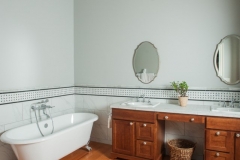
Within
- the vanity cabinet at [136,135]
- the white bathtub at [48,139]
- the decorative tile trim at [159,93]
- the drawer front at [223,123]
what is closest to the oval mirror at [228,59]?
the decorative tile trim at [159,93]

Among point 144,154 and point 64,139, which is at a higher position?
point 64,139

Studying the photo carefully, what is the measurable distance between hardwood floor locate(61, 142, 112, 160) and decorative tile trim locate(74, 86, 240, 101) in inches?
36.4

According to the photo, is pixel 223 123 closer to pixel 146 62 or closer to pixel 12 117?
pixel 146 62

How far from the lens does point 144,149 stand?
9.75 feet

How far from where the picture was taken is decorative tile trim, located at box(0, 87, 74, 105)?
293 centimetres

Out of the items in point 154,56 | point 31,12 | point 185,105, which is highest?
A: point 31,12

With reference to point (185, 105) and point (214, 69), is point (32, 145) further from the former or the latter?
point (214, 69)

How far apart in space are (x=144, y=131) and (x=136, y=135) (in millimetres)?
141

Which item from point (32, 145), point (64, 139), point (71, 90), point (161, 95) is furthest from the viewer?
point (71, 90)

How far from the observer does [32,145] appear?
2.45 metres

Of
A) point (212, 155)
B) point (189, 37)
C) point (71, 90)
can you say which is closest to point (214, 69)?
point (189, 37)

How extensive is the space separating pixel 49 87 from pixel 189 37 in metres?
2.39

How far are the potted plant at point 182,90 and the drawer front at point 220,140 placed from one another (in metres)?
0.55

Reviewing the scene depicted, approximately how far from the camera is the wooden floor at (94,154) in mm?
3277
